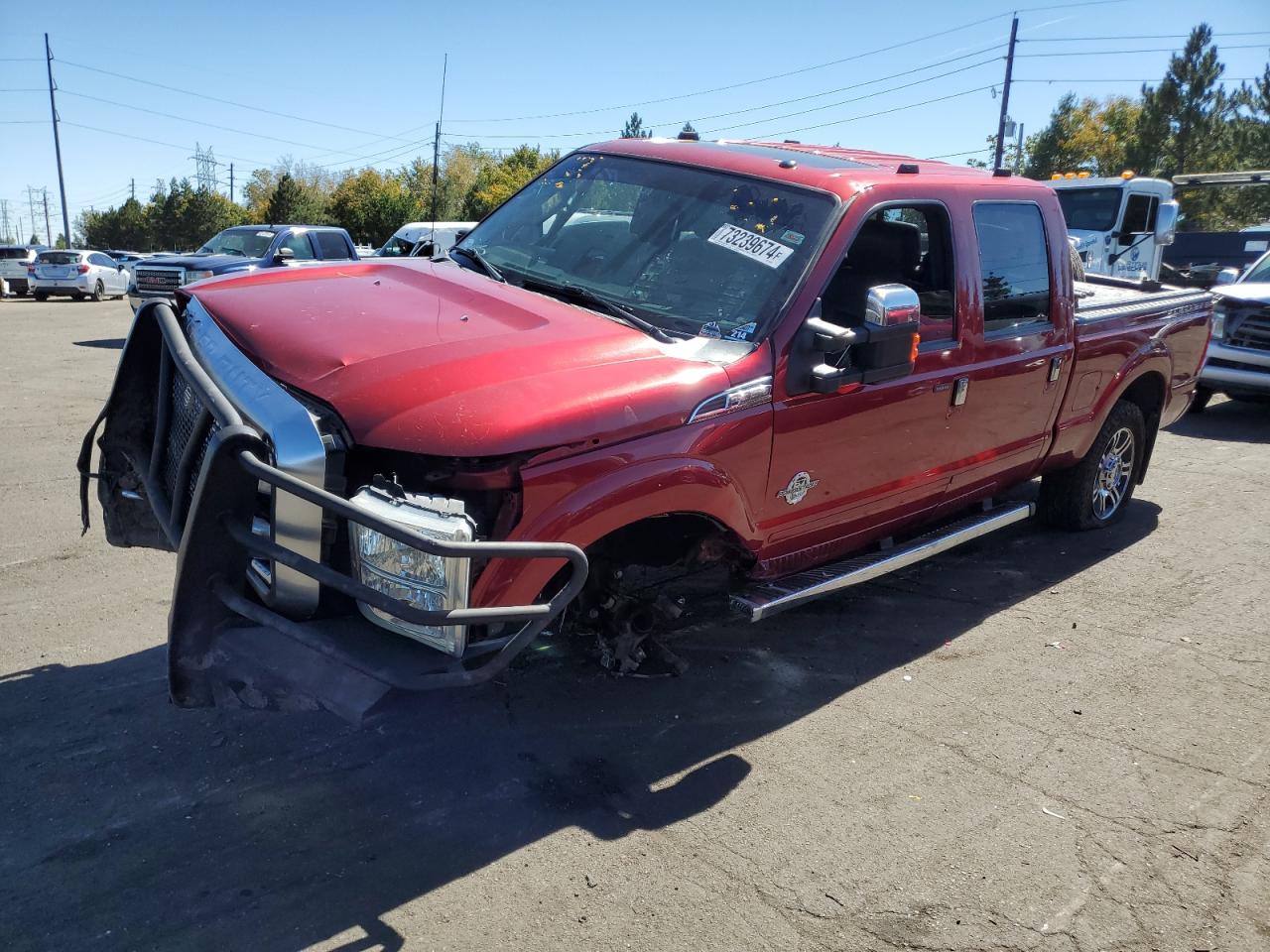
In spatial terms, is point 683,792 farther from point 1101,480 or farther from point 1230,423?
point 1230,423

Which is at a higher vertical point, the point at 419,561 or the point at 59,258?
the point at 419,561

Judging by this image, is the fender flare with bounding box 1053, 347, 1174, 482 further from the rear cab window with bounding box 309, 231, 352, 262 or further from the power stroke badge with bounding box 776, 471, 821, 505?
the rear cab window with bounding box 309, 231, 352, 262

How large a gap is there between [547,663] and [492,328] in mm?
1503

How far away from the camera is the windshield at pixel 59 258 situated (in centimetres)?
2577

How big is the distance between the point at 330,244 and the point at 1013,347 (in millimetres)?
13446

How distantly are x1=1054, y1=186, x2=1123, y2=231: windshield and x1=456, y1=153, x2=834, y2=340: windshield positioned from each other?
39.6ft

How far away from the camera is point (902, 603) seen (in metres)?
5.13

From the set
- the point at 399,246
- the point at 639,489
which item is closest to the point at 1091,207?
the point at 639,489

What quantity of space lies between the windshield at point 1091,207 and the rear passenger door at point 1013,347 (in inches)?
416

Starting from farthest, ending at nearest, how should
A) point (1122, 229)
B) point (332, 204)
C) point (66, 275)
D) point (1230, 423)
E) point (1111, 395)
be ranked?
1. point (332, 204)
2. point (66, 275)
3. point (1122, 229)
4. point (1230, 423)
5. point (1111, 395)

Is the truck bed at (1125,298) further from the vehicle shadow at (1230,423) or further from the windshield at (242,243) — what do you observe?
the windshield at (242,243)

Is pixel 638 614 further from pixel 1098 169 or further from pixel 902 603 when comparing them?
pixel 1098 169

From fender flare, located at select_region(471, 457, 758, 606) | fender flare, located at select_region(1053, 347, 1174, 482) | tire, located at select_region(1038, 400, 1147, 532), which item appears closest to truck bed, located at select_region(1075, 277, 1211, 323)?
fender flare, located at select_region(1053, 347, 1174, 482)

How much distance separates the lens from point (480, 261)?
438 centimetres
